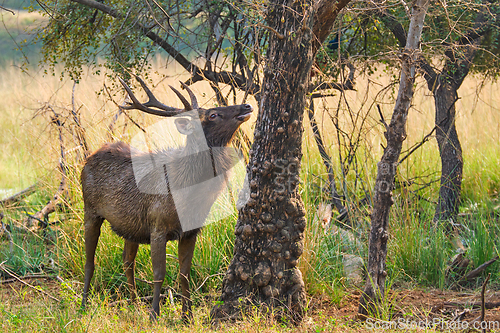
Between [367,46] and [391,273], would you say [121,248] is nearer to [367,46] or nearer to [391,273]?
[391,273]

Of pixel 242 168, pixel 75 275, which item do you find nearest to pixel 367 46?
pixel 242 168

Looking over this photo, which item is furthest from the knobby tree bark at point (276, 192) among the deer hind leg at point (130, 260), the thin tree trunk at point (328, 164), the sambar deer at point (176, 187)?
the thin tree trunk at point (328, 164)

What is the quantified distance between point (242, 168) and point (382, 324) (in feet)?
6.59

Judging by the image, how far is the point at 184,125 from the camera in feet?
11.3

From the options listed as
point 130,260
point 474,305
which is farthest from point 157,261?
point 474,305

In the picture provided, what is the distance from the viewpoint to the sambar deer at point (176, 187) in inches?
134

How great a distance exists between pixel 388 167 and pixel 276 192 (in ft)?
2.50

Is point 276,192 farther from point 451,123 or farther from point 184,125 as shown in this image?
point 451,123

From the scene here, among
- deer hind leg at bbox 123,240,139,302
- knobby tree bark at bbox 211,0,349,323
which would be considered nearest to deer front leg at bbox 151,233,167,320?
knobby tree bark at bbox 211,0,349,323

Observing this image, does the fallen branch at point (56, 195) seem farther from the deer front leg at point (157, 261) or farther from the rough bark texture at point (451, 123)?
the rough bark texture at point (451, 123)

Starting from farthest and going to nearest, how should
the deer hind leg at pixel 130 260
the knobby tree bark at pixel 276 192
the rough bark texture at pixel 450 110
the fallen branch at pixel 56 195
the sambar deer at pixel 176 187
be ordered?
the rough bark texture at pixel 450 110 → the fallen branch at pixel 56 195 → the deer hind leg at pixel 130 260 → the sambar deer at pixel 176 187 → the knobby tree bark at pixel 276 192

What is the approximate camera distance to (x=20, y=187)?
710cm

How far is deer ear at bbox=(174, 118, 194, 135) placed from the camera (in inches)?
136

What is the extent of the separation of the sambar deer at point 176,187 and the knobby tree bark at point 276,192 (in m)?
0.31
